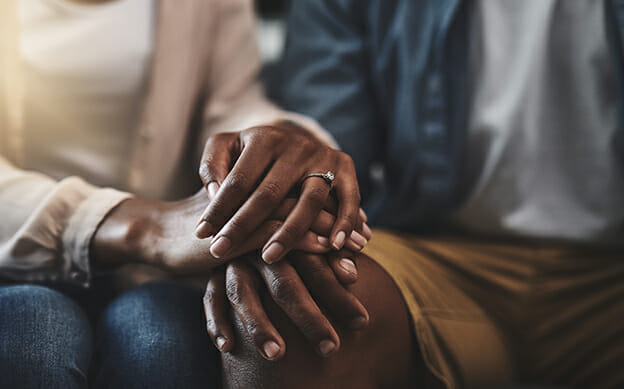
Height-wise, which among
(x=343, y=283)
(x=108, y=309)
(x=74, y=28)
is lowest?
(x=108, y=309)

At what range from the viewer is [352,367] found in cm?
38

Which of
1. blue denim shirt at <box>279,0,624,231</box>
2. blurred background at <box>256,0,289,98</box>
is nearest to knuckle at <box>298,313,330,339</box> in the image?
blue denim shirt at <box>279,0,624,231</box>

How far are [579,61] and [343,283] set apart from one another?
0.44m

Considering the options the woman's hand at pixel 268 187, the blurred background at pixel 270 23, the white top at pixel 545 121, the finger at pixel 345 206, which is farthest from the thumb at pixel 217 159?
the blurred background at pixel 270 23

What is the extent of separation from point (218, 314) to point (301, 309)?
0.08 metres

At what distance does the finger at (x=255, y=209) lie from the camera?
0.36 metres

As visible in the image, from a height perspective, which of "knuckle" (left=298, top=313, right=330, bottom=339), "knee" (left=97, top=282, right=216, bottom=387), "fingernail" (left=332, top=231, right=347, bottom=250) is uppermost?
"fingernail" (left=332, top=231, right=347, bottom=250)

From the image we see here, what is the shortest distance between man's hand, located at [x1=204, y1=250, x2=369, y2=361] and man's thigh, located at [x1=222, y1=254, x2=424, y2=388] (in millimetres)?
13

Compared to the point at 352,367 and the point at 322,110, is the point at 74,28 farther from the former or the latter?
the point at 352,367

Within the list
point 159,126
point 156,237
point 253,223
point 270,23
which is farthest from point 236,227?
point 270,23

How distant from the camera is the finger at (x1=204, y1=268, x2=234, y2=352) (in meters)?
0.38

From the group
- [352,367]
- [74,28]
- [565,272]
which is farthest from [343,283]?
[74,28]

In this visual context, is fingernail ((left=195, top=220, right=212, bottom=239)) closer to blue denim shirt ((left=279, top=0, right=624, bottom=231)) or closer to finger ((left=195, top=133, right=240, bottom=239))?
finger ((left=195, top=133, right=240, bottom=239))

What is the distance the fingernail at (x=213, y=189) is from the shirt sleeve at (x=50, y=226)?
0.13 meters
